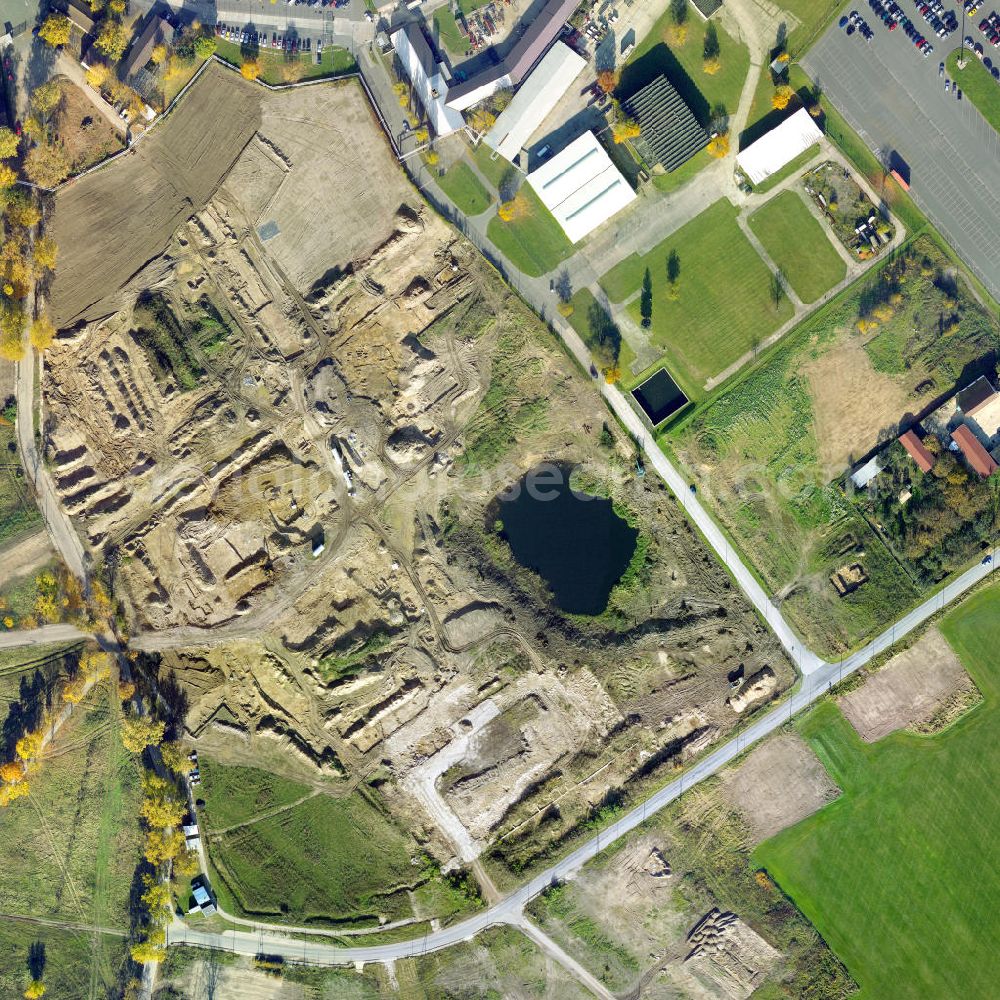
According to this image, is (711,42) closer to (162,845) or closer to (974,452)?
(974,452)

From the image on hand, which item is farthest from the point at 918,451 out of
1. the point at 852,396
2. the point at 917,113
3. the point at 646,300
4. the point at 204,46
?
the point at 204,46

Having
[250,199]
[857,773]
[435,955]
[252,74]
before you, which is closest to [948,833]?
[857,773]

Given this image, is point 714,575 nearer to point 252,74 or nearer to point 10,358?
point 252,74

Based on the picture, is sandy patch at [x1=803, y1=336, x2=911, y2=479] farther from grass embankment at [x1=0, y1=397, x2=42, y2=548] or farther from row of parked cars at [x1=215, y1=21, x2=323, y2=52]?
grass embankment at [x1=0, y1=397, x2=42, y2=548]

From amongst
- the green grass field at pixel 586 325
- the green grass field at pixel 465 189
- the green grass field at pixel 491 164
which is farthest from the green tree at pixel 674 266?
the green grass field at pixel 465 189

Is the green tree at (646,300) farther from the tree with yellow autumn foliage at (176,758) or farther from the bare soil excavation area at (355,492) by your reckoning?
the tree with yellow autumn foliage at (176,758)
